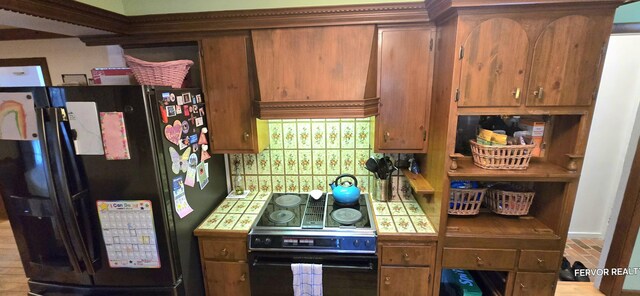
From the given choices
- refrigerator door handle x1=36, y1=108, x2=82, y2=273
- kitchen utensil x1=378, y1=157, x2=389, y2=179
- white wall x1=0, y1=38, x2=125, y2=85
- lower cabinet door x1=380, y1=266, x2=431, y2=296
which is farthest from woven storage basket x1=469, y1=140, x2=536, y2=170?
white wall x1=0, y1=38, x2=125, y2=85

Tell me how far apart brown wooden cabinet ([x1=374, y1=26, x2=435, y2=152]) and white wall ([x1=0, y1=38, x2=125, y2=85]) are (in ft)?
6.84

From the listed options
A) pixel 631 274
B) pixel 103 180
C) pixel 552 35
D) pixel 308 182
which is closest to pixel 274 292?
pixel 308 182

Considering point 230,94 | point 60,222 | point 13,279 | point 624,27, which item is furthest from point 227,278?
point 624,27

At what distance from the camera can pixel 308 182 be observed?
2.26 m

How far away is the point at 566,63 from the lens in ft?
4.30

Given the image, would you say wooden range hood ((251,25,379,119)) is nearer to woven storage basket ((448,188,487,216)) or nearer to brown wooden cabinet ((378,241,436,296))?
woven storage basket ((448,188,487,216))

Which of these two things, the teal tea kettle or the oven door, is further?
the teal tea kettle

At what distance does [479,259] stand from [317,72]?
5.02 ft

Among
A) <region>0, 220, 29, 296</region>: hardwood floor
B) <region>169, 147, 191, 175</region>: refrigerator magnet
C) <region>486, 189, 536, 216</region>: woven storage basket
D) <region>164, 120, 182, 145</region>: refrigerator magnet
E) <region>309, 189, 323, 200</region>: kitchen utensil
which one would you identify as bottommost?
<region>0, 220, 29, 296</region>: hardwood floor

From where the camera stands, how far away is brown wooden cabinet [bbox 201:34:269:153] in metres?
1.70

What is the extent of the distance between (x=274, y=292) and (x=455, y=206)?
133cm

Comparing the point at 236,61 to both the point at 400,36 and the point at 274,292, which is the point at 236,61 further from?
the point at 274,292

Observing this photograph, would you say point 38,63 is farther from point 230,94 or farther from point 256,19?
point 256,19

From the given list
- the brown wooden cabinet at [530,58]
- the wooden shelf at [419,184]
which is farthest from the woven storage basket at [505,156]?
the wooden shelf at [419,184]
